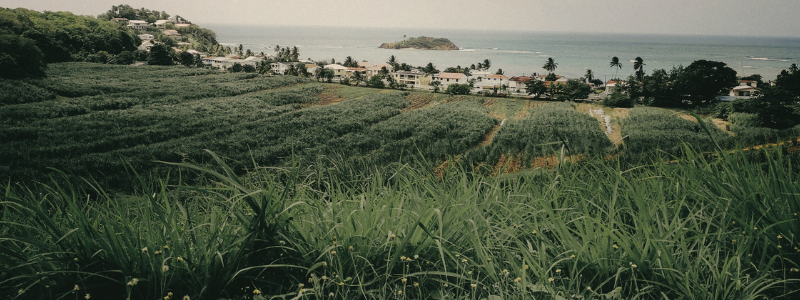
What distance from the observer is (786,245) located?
838 mm

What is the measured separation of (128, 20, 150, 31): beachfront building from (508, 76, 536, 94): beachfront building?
1468 centimetres

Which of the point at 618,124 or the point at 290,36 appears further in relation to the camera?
the point at 290,36

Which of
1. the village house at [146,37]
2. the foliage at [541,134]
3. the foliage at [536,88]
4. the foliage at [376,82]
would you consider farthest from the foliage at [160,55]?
the foliage at [536,88]

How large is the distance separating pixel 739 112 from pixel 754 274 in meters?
9.42

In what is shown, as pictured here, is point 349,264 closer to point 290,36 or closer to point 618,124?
point 618,124

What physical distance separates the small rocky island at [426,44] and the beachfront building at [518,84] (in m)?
5.87

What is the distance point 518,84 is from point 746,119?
35.8ft

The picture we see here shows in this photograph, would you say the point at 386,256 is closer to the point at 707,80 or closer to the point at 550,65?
the point at 707,80

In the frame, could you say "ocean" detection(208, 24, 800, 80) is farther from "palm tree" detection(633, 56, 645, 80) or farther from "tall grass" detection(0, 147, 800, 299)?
"tall grass" detection(0, 147, 800, 299)

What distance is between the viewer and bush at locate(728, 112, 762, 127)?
299 inches

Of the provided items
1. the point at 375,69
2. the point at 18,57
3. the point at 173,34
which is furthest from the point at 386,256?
the point at 375,69

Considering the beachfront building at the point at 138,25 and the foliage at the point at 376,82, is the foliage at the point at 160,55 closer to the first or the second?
the beachfront building at the point at 138,25

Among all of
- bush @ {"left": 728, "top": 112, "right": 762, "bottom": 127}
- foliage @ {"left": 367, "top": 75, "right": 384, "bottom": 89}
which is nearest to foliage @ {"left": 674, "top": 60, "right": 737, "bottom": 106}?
bush @ {"left": 728, "top": 112, "right": 762, "bottom": 127}

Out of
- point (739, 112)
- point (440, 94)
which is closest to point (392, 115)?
point (440, 94)
